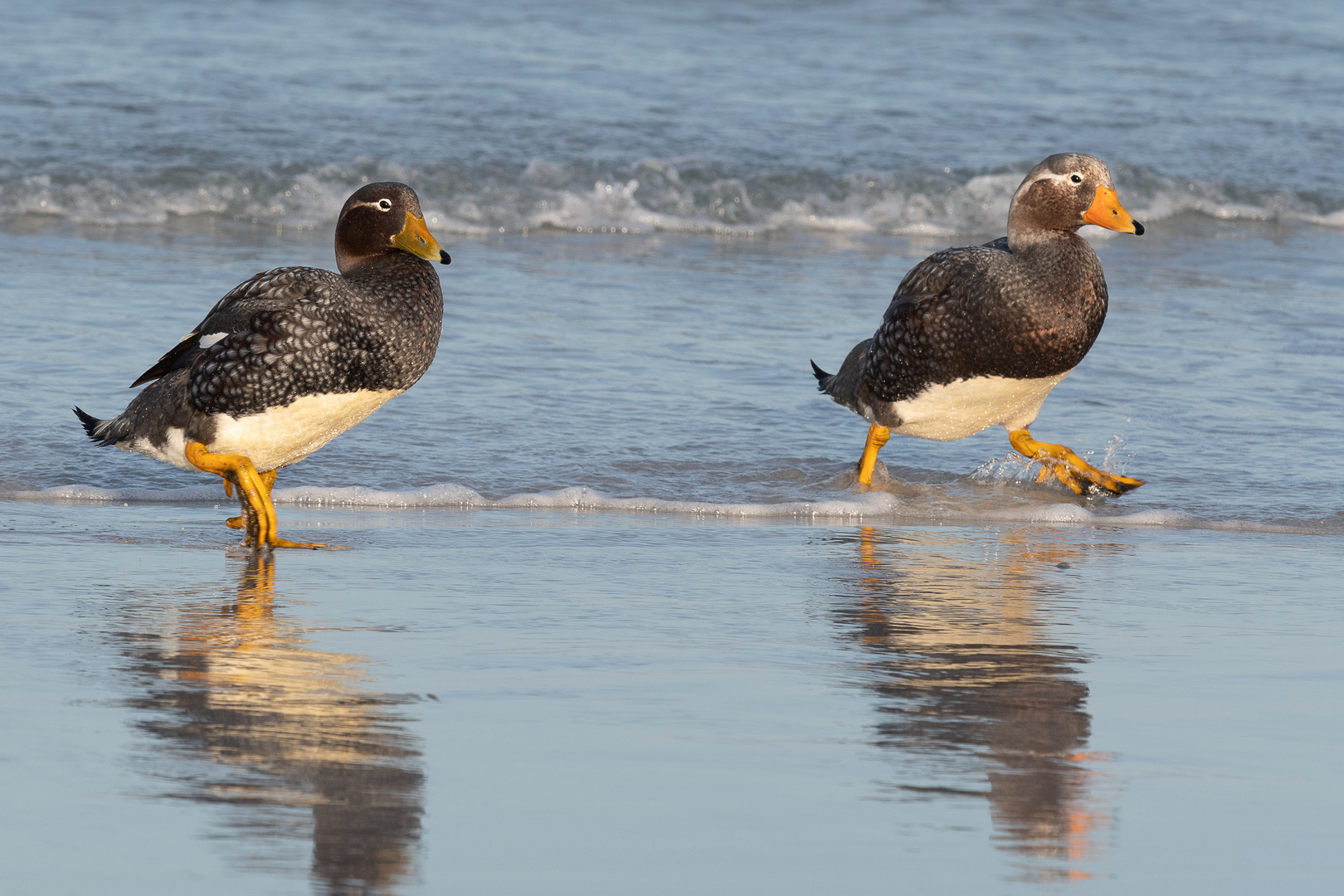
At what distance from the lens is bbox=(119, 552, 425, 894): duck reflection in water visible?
3.37 m

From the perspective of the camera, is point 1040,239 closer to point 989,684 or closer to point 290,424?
point 989,684

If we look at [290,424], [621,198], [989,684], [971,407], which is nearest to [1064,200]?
[971,407]

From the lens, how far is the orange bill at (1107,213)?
7.16m

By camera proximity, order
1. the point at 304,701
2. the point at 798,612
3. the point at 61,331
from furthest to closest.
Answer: the point at 61,331, the point at 798,612, the point at 304,701

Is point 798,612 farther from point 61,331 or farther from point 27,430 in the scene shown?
point 61,331

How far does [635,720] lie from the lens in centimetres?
422

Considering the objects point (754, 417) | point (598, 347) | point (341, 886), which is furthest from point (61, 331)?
point (341, 886)

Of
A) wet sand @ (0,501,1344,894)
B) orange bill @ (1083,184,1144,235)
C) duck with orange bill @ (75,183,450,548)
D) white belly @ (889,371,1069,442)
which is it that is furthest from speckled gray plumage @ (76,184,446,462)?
orange bill @ (1083,184,1144,235)

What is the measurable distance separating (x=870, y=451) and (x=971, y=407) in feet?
1.68

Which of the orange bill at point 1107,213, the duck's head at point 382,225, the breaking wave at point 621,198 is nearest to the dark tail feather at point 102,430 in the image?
the duck's head at point 382,225

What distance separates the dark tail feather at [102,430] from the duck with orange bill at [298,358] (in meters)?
0.10

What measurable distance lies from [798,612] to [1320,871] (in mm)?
2211

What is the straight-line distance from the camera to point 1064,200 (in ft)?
23.5

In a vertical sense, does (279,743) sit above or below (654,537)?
above
